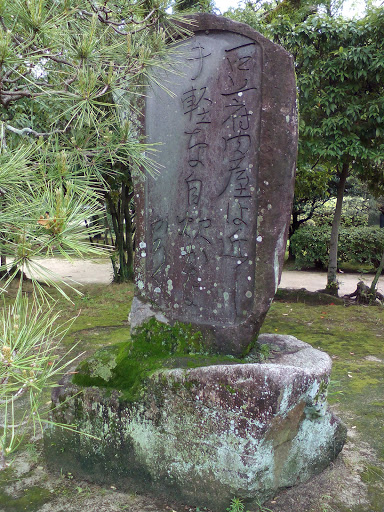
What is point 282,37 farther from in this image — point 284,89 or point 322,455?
point 322,455

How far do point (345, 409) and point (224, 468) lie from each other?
155 centimetres

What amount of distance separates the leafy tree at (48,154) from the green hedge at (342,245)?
990 cm

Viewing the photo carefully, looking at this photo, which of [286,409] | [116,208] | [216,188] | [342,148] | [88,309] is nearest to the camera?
[286,409]

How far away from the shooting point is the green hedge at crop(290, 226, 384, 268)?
38.0 ft

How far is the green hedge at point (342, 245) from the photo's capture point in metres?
11.6

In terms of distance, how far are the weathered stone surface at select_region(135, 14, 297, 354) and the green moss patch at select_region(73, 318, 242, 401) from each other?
10 centimetres

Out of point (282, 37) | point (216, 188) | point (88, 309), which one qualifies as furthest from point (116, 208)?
point (216, 188)

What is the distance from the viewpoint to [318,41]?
20.3 ft

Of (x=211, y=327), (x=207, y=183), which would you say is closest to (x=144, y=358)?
(x=211, y=327)

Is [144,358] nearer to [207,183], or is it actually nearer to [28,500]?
[28,500]

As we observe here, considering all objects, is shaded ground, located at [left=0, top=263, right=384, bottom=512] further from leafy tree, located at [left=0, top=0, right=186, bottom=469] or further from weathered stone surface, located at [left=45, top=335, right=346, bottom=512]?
leafy tree, located at [left=0, top=0, right=186, bottom=469]

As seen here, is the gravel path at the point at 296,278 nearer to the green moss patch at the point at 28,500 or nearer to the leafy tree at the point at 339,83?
the leafy tree at the point at 339,83

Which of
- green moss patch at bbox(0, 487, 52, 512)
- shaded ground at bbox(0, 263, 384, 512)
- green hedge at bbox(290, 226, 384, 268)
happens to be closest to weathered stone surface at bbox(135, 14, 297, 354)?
shaded ground at bbox(0, 263, 384, 512)

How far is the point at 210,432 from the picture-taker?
2500mm
